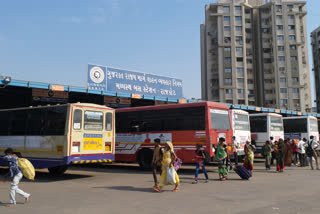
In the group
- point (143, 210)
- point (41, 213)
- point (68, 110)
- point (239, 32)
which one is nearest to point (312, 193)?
point (143, 210)

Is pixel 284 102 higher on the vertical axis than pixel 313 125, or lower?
higher

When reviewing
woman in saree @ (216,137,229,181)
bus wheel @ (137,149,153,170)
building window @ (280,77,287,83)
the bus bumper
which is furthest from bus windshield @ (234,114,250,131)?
building window @ (280,77,287,83)

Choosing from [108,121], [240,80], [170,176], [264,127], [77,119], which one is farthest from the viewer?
[240,80]

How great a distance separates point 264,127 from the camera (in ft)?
71.1

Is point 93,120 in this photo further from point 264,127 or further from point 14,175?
Result: point 264,127

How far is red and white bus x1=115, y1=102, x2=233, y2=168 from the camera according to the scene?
45.9 feet

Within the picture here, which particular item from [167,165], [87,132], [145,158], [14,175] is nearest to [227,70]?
[145,158]

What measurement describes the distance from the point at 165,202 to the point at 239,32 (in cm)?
6931

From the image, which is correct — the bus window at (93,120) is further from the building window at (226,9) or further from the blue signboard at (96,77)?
Result: the building window at (226,9)

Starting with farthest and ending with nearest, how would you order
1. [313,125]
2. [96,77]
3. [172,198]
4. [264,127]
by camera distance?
[96,77] < [313,125] < [264,127] < [172,198]

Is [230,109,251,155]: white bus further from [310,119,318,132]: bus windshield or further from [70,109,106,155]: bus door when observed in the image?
[310,119,318,132]: bus windshield

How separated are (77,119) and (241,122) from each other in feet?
34.1

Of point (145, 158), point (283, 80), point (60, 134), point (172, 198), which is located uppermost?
point (283, 80)

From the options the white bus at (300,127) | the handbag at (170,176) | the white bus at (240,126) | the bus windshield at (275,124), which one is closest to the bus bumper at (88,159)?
the handbag at (170,176)
